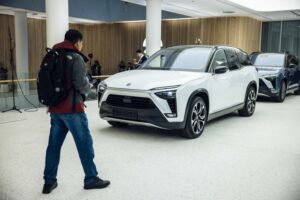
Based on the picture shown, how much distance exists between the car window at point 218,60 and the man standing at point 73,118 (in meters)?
3.40

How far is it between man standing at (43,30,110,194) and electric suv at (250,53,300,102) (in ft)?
25.2

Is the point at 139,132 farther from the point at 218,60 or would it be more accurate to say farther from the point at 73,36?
the point at 73,36

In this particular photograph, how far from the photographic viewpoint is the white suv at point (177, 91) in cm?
530

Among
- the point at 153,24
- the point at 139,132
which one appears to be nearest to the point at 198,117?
the point at 139,132

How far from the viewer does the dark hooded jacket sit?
10.7ft

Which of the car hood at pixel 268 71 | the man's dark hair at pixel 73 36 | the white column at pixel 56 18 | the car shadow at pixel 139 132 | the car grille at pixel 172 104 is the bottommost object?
the car shadow at pixel 139 132

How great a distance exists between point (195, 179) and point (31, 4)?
1111cm

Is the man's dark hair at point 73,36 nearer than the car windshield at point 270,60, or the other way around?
the man's dark hair at point 73,36

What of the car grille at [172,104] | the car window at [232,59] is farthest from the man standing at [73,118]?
the car window at [232,59]

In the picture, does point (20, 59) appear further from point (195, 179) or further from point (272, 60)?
point (195, 179)

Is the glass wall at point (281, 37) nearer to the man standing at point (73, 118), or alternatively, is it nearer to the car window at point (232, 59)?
the car window at point (232, 59)

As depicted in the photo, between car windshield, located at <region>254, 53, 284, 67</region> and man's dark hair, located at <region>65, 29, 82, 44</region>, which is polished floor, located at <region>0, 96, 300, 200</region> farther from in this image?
car windshield, located at <region>254, 53, 284, 67</region>

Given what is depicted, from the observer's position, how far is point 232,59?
718 cm

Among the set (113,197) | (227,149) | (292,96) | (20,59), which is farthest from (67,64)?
(20,59)
